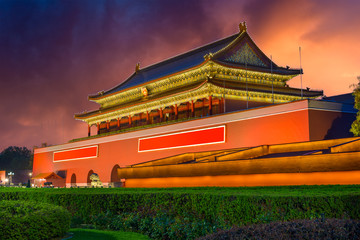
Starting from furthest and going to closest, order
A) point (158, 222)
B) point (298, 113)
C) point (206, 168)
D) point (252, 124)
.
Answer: point (252, 124), point (298, 113), point (206, 168), point (158, 222)

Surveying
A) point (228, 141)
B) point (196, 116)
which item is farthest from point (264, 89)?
point (228, 141)

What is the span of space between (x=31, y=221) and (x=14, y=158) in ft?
276

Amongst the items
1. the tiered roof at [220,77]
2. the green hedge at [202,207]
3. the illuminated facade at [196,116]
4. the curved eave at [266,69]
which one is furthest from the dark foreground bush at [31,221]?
the curved eave at [266,69]

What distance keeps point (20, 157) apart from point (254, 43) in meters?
69.8

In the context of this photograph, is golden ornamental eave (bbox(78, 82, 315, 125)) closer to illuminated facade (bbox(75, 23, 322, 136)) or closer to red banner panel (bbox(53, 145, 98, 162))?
illuminated facade (bbox(75, 23, 322, 136))

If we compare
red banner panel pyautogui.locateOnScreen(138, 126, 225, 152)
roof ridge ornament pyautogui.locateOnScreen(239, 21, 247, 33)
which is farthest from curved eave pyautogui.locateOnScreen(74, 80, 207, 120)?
roof ridge ornament pyautogui.locateOnScreen(239, 21, 247, 33)

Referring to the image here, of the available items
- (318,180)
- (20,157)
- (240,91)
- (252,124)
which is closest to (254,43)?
(240,91)

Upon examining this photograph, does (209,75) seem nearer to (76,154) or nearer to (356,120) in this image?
(356,120)

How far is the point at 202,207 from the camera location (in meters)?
8.89

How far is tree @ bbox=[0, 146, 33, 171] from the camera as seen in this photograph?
3310 inches

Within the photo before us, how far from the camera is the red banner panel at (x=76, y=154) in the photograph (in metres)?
37.3

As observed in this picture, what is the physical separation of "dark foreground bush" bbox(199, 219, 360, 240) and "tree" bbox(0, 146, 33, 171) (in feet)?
277

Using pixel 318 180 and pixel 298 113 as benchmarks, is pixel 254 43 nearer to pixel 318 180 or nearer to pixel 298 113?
pixel 298 113

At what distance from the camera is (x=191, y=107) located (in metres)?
31.5
